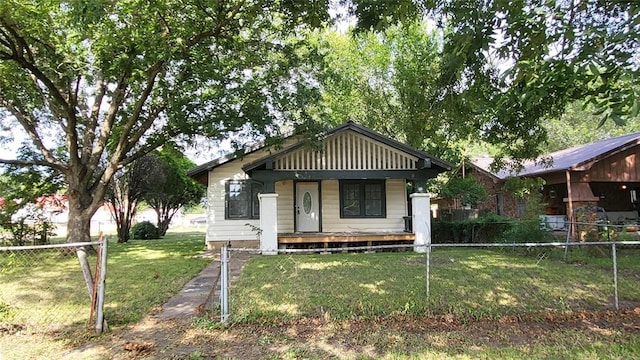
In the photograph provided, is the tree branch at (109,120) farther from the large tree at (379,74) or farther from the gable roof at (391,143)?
the large tree at (379,74)

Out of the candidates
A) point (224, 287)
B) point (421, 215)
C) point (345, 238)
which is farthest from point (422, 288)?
point (421, 215)

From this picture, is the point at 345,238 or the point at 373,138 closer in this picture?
the point at 345,238

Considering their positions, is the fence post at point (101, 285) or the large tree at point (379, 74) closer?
the fence post at point (101, 285)

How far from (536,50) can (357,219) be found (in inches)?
421

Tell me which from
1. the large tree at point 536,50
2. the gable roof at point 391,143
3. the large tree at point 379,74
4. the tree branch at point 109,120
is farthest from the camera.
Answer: the large tree at point 379,74

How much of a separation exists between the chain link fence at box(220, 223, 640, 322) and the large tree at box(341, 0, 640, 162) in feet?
7.49

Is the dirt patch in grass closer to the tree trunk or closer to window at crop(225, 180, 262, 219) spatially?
window at crop(225, 180, 262, 219)

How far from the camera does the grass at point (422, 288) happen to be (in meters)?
5.43

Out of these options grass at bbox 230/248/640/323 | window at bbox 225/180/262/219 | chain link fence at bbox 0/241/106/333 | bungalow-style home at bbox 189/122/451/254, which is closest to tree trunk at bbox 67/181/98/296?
chain link fence at bbox 0/241/106/333

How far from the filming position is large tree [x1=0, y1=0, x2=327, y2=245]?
9.59 meters

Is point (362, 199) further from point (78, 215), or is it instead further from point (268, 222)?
point (78, 215)

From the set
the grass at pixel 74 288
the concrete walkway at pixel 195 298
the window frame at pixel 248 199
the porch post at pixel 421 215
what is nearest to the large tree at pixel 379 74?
the window frame at pixel 248 199

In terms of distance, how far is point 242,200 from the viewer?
48.2 ft

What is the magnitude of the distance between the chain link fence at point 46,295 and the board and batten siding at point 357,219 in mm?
8061
